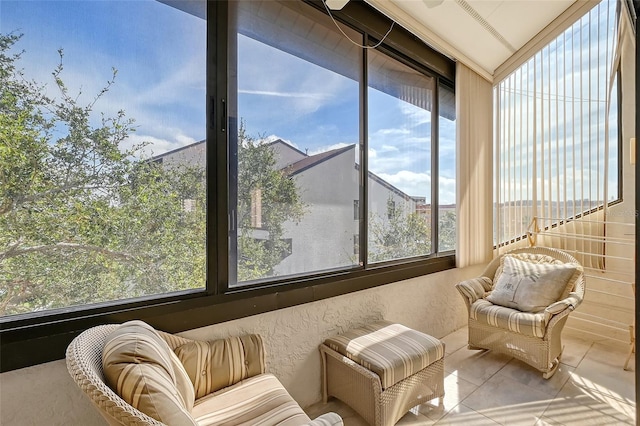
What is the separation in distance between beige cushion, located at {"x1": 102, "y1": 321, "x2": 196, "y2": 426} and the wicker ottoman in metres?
1.02

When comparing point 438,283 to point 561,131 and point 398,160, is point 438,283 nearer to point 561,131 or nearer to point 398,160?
point 398,160

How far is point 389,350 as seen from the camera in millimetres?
1750

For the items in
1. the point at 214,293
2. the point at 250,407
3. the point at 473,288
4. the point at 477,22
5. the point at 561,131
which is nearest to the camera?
the point at 250,407

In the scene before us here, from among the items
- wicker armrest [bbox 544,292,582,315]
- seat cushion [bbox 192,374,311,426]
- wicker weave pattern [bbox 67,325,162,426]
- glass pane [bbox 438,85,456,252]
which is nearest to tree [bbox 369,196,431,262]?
glass pane [bbox 438,85,456,252]

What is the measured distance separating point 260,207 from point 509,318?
2045 mm

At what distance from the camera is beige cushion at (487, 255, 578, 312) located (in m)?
2.39

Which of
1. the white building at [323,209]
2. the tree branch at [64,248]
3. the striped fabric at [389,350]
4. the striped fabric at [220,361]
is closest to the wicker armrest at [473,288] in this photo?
the striped fabric at [389,350]

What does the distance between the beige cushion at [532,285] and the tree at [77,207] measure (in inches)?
96.8

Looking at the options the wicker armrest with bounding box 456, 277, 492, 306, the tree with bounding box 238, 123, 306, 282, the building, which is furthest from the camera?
the wicker armrest with bounding box 456, 277, 492, 306

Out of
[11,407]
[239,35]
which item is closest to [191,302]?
[11,407]

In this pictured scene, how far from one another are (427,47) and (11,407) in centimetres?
356

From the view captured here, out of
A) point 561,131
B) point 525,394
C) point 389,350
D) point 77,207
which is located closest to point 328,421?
point 389,350

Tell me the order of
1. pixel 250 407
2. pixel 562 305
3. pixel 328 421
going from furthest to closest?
pixel 562 305 → pixel 250 407 → pixel 328 421

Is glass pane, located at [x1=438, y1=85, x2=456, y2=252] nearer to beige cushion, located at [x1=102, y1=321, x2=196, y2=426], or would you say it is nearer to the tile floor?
the tile floor
